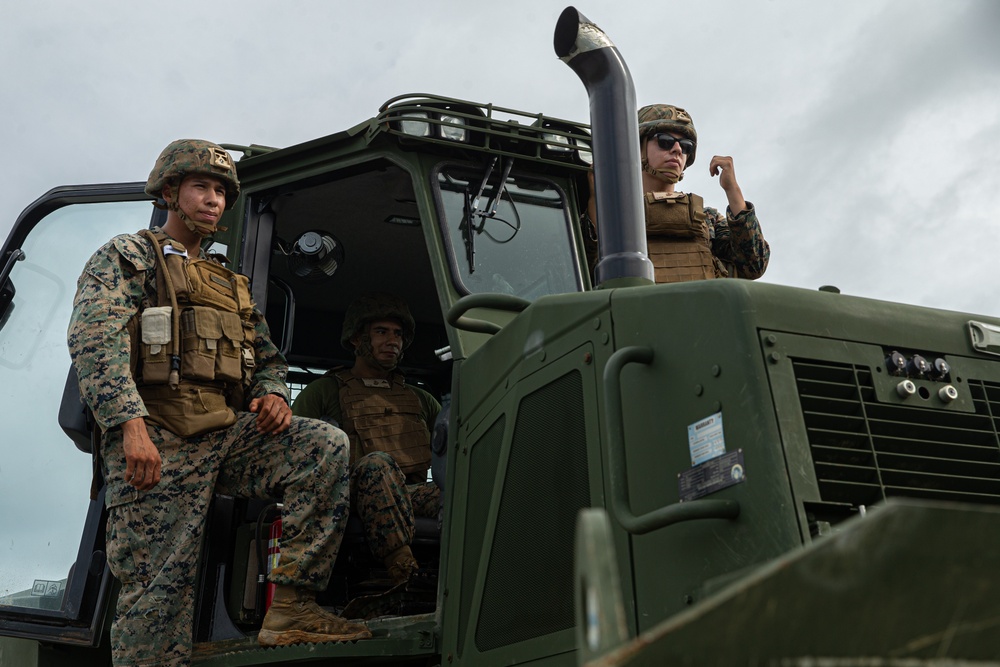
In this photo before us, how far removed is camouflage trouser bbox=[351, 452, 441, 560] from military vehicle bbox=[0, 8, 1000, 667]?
0.16m

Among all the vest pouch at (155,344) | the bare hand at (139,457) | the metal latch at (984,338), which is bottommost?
the metal latch at (984,338)

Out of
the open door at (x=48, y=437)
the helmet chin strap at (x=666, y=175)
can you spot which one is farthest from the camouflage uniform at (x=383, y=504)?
the helmet chin strap at (x=666, y=175)

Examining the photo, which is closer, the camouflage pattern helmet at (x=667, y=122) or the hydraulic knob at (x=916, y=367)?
the hydraulic knob at (x=916, y=367)

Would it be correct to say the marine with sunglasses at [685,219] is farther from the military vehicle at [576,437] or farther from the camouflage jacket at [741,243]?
the military vehicle at [576,437]

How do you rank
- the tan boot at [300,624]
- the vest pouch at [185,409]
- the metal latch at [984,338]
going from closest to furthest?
the metal latch at [984,338] → the tan boot at [300,624] → the vest pouch at [185,409]

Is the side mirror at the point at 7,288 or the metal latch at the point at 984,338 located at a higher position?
the side mirror at the point at 7,288

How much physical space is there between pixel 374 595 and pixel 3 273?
1.97 metres

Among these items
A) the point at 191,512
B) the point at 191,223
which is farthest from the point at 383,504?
the point at 191,223

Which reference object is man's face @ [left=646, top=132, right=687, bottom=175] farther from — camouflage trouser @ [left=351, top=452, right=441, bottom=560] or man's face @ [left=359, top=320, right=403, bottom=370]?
camouflage trouser @ [left=351, top=452, right=441, bottom=560]

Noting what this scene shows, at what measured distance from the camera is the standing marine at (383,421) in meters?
3.64

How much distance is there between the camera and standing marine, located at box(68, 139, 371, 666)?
3.17 meters

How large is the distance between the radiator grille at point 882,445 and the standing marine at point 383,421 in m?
1.74

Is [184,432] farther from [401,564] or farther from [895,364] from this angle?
[895,364]

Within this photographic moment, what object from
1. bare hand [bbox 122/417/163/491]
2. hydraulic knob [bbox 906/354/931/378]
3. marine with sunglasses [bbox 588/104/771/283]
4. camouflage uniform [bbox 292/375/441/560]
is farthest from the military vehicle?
bare hand [bbox 122/417/163/491]
